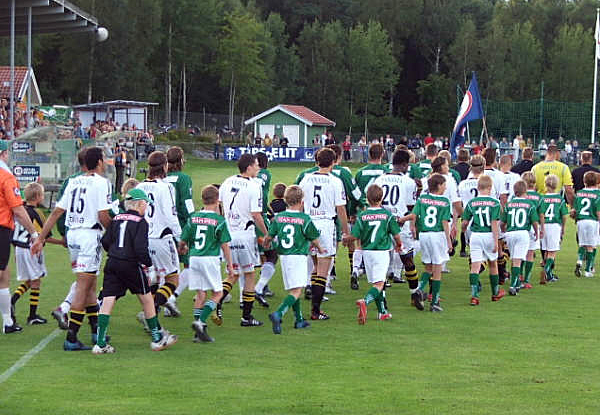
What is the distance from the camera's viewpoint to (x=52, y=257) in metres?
17.4

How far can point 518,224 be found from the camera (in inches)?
516

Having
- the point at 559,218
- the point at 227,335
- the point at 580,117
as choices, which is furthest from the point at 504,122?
the point at 227,335

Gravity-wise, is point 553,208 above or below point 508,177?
below

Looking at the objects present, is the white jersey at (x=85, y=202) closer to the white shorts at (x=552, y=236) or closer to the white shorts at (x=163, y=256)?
the white shorts at (x=163, y=256)

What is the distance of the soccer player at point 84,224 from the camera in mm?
9273

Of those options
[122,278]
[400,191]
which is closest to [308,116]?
[400,191]

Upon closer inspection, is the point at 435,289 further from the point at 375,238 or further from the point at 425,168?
the point at 425,168

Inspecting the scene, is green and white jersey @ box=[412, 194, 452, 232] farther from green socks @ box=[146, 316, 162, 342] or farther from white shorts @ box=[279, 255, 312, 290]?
green socks @ box=[146, 316, 162, 342]

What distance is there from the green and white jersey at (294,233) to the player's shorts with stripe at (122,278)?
184 cm

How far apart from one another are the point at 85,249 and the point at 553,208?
8148mm

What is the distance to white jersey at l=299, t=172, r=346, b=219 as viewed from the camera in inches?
454

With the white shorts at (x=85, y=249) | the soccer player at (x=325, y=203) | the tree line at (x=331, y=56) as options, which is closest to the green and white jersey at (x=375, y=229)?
the soccer player at (x=325, y=203)

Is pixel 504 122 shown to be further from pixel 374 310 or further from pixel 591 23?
pixel 374 310

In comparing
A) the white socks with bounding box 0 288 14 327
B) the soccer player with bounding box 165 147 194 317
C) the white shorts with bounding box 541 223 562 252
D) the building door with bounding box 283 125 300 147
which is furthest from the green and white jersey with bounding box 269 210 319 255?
the building door with bounding box 283 125 300 147
